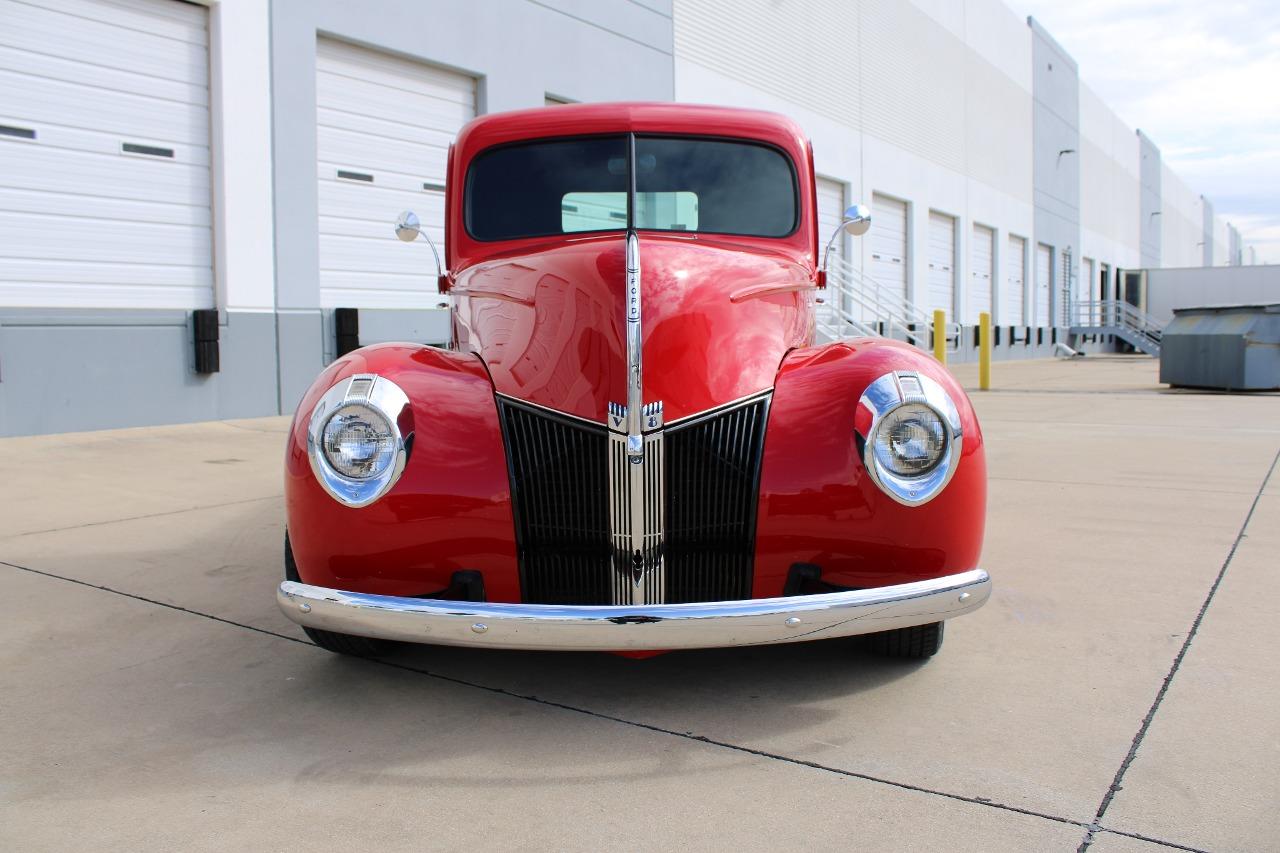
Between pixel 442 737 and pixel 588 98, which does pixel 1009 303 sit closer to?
pixel 588 98

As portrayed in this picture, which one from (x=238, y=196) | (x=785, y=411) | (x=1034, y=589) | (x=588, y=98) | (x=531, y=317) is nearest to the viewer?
(x=785, y=411)

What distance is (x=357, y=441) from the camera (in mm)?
2701

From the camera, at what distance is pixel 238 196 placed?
31.9ft

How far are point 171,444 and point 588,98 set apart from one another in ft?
26.2

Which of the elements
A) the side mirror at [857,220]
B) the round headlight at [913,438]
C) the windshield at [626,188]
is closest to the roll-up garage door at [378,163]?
the windshield at [626,188]

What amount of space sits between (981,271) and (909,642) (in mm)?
27265

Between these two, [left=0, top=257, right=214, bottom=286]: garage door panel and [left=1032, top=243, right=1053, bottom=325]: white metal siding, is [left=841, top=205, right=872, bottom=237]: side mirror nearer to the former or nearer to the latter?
[left=0, top=257, right=214, bottom=286]: garage door panel

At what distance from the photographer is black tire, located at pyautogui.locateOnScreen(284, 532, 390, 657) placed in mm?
2992

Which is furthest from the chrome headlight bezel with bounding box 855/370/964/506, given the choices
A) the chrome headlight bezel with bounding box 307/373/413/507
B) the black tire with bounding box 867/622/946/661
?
the chrome headlight bezel with bounding box 307/373/413/507

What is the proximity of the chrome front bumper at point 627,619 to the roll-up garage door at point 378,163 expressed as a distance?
8.91 m

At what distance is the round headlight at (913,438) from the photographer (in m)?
2.68

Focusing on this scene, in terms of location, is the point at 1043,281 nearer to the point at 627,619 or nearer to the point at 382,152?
the point at 382,152

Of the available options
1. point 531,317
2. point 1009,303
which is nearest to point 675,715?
point 531,317

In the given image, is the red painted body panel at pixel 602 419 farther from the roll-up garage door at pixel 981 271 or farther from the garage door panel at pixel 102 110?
the roll-up garage door at pixel 981 271
